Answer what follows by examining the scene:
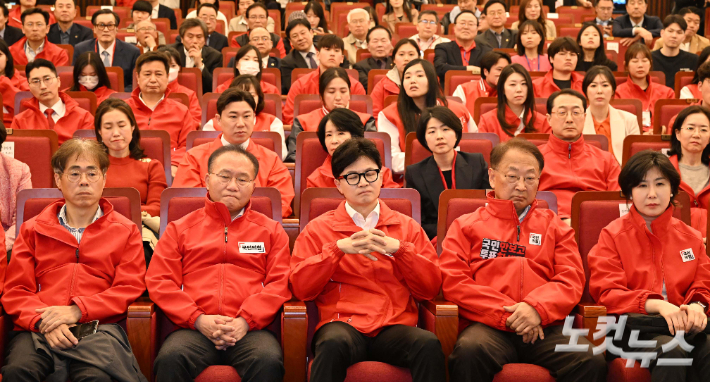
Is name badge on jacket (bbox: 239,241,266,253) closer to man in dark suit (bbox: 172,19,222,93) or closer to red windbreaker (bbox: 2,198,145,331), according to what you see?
red windbreaker (bbox: 2,198,145,331)

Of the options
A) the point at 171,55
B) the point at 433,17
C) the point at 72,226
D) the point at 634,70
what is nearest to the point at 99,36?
the point at 171,55

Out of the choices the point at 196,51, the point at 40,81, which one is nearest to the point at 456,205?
the point at 40,81

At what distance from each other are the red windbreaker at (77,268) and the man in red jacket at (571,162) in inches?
66.2

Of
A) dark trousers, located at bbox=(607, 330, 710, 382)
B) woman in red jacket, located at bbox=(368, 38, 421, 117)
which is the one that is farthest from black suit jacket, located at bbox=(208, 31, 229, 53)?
dark trousers, located at bbox=(607, 330, 710, 382)

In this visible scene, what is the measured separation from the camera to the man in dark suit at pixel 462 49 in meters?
5.21

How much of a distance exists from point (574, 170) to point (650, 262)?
809 mm

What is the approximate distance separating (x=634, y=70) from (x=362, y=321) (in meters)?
3.20

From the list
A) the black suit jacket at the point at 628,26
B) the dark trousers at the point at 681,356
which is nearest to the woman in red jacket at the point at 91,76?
the dark trousers at the point at 681,356

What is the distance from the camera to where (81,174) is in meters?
2.20

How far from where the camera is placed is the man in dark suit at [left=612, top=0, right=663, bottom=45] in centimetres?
611

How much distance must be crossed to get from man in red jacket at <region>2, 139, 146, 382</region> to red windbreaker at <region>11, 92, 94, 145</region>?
1.51 meters

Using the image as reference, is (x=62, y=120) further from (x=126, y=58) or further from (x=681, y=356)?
(x=681, y=356)

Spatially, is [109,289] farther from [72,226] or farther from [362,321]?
[362,321]

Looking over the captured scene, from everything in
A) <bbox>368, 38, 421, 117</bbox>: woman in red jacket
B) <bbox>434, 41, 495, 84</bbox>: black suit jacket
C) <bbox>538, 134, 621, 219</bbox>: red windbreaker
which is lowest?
<bbox>538, 134, 621, 219</bbox>: red windbreaker
